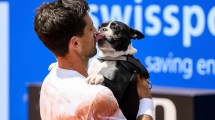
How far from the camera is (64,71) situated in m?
2.57

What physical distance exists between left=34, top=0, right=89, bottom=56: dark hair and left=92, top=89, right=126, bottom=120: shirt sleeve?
21 centimetres

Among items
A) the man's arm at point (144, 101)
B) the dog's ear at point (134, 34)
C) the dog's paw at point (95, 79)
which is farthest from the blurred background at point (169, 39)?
the dog's paw at point (95, 79)

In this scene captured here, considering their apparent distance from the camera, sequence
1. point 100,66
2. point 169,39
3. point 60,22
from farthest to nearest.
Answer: point 169,39, point 100,66, point 60,22

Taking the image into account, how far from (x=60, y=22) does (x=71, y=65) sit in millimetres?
190

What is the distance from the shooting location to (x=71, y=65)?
2557mm

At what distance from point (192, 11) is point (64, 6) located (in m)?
2.17

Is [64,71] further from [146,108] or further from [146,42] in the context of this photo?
[146,42]

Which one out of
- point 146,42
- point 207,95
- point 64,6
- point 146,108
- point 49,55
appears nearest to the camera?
point 64,6

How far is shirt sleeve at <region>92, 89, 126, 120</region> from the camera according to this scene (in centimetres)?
244

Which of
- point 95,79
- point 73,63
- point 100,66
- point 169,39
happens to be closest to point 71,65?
point 73,63

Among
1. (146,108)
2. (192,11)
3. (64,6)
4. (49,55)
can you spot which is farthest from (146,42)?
(64,6)

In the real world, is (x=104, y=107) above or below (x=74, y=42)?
below

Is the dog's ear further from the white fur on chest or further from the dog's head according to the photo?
the white fur on chest

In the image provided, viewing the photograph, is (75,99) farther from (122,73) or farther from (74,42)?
(122,73)
